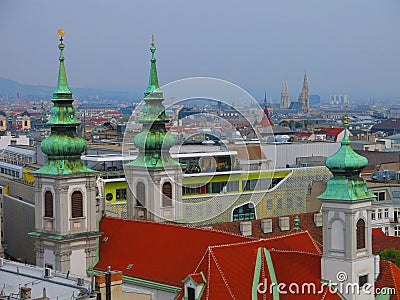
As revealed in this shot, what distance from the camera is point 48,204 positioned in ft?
133

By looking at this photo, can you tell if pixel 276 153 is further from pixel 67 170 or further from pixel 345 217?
pixel 345 217

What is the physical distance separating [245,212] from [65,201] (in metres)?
25.3

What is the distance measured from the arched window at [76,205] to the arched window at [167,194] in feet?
16.5

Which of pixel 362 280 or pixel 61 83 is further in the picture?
pixel 61 83

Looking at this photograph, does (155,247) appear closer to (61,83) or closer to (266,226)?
(61,83)

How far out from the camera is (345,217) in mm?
31203

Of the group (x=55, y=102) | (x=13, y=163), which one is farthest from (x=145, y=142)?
(x=13, y=163)

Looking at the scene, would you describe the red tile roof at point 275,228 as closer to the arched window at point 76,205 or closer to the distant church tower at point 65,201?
the distant church tower at point 65,201

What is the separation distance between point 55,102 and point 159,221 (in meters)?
7.52

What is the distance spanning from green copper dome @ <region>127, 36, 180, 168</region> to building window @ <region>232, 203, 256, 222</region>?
18645mm

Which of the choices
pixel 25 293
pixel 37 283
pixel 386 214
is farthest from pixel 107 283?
pixel 386 214

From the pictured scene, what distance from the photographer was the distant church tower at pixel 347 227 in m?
31.1

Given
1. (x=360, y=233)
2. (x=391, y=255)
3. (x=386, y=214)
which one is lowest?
(x=391, y=255)

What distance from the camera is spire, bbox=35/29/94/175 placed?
132 feet
